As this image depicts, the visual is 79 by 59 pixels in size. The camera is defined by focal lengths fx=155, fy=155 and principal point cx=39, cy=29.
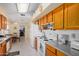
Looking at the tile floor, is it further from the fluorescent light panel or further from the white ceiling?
the fluorescent light panel

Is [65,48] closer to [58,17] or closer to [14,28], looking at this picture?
[58,17]

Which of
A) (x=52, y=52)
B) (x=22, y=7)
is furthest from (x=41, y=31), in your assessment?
(x=22, y=7)

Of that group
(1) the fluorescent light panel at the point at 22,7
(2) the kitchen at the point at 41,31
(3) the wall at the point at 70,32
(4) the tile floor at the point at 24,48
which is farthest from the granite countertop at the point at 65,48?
(1) the fluorescent light panel at the point at 22,7

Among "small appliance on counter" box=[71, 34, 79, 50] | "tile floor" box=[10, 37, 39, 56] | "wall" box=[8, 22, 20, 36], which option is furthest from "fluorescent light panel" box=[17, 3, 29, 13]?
"small appliance on counter" box=[71, 34, 79, 50]

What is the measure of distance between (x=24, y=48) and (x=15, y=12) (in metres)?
0.56

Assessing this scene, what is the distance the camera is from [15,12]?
233 cm

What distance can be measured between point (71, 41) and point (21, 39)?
2.48 feet

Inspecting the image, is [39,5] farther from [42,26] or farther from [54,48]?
[54,48]

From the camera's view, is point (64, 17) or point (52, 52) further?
point (64, 17)

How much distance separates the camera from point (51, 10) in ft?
8.54

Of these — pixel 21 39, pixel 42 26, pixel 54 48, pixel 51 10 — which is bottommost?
pixel 54 48

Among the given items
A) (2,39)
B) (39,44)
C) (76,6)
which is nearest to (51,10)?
(76,6)

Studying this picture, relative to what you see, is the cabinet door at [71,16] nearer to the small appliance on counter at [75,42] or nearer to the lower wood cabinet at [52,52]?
the small appliance on counter at [75,42]

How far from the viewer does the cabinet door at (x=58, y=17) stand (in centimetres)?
264
